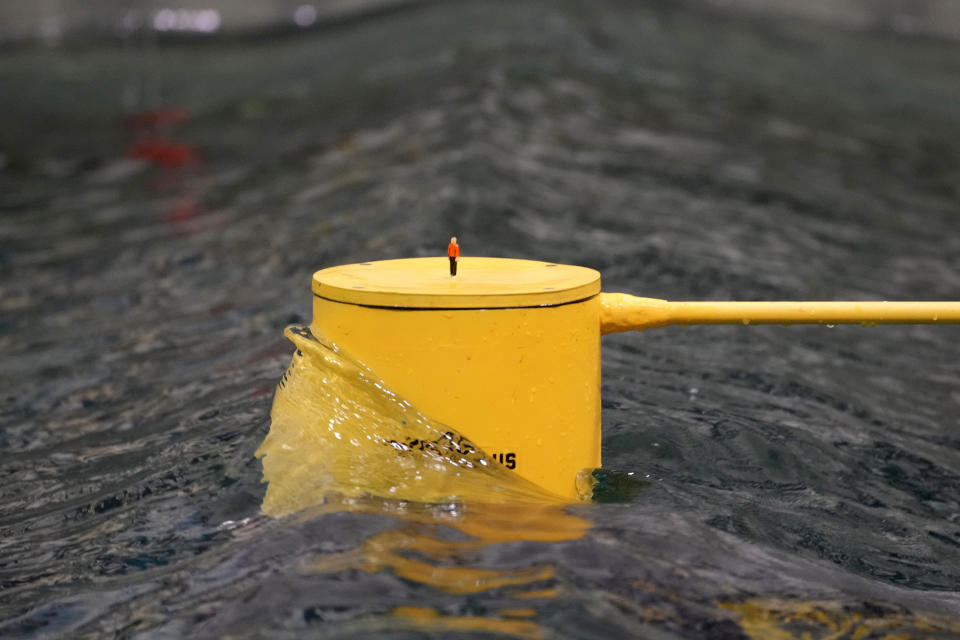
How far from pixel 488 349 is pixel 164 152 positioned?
295 inches

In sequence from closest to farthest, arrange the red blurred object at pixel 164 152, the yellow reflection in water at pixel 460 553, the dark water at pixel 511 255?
the yellow reflection in water at pixel 460 553 → the dark water at pixel 511 255 → the red blurred object at pixel 164 152

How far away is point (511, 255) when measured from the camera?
Result: 18.4ft

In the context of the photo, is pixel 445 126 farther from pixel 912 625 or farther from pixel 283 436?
pixel 912 625

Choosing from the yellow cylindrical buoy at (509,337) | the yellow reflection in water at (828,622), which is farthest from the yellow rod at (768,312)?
the yellow reflection in water at (828,622)

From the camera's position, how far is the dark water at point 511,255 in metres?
2.15

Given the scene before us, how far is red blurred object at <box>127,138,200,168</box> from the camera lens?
349 inches

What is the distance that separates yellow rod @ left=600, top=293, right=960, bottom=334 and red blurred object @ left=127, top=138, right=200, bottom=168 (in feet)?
22.5

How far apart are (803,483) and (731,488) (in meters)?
0.30

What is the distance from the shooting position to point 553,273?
2512 mm

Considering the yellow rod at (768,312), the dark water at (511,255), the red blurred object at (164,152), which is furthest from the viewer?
the red blurred object at (164,152)

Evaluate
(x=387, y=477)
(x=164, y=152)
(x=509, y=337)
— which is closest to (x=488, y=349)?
(x=509, y=337)

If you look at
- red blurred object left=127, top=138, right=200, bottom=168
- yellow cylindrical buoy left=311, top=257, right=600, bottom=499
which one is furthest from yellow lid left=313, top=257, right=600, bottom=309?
red blurred object left=127, top=138, right=200, bottom=168

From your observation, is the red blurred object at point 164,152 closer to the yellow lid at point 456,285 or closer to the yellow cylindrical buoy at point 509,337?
the yellow lid at point 456,285

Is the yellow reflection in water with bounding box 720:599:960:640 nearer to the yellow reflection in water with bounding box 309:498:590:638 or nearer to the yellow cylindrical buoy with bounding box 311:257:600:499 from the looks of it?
the yellow reflection in water with bounding box 309:498:590:638
